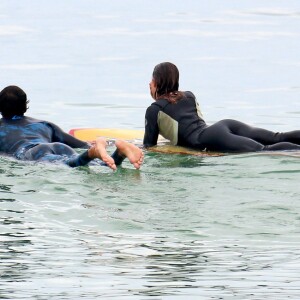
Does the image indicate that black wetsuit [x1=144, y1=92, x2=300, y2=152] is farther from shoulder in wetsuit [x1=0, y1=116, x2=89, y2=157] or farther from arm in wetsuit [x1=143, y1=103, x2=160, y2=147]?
shoulder in wetsuit [x1=0, y1=116, x2=89, y2=157]

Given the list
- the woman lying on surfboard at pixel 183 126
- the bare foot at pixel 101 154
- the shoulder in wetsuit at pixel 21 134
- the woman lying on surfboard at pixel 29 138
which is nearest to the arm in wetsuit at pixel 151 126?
the woman lying on surfboard at pixel 183 126

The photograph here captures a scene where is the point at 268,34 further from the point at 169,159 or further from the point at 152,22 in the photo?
the point at 169,159

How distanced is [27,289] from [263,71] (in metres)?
14.2

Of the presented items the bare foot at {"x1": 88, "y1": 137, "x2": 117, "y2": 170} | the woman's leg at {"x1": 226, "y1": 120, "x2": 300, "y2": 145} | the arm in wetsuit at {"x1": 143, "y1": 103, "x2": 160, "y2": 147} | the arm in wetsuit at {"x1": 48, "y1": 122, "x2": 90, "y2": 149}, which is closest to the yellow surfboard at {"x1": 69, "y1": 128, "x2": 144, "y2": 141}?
the arm in wetsuit at {"x1": 143, "y1": 103, "x2": 160, "y2": 147}

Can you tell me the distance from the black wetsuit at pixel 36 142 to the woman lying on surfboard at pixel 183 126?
0.88 metres

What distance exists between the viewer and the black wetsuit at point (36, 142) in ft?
39.7

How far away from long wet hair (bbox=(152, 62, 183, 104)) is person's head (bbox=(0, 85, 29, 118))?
157 centimetres

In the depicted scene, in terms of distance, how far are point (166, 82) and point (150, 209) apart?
3.36m

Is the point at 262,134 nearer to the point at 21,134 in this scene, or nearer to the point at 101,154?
the point at 21,134

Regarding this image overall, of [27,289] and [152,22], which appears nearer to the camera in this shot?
[27,289]

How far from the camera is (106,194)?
1080cm

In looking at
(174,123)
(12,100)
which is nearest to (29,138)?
(12,100)

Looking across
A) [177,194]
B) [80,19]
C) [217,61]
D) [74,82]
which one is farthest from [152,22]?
[177,194]

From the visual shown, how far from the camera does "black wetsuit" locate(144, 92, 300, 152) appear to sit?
43.4 ft
